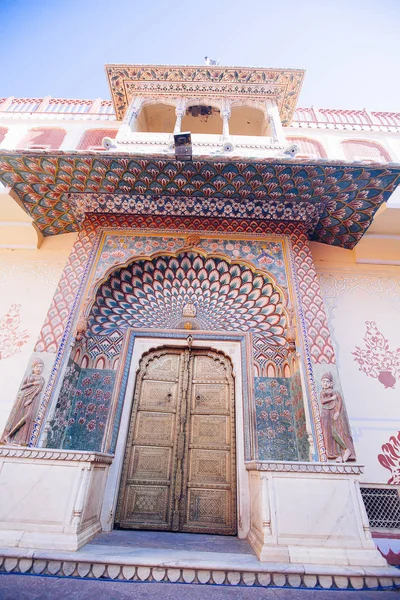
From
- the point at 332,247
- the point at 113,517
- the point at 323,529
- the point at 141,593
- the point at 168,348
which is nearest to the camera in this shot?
the point at 141,593

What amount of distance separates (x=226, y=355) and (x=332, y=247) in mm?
2755

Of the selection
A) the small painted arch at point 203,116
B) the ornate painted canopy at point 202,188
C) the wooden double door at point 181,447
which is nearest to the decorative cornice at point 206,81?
the small painted arch at point 203,116

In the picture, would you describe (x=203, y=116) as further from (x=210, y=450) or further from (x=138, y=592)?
(x=138, y=592)

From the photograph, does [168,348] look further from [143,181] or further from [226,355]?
[143,181]

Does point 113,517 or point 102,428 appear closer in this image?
point 113,517

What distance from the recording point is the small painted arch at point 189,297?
173 inches

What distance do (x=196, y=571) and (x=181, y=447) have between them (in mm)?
1637

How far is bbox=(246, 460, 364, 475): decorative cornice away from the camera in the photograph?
2758 mm

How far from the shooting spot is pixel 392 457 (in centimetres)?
376

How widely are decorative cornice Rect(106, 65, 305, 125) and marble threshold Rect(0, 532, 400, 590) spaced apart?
645 centimetres

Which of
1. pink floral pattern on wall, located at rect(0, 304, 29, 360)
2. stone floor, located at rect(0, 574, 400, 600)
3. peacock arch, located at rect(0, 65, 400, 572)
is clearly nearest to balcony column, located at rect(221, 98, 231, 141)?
peacock arch, located at rect(0, 65, 400, 572)

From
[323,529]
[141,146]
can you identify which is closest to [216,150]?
[141,146]

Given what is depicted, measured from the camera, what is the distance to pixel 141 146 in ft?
15.9

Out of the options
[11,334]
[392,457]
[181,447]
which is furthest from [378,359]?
[11,334]
